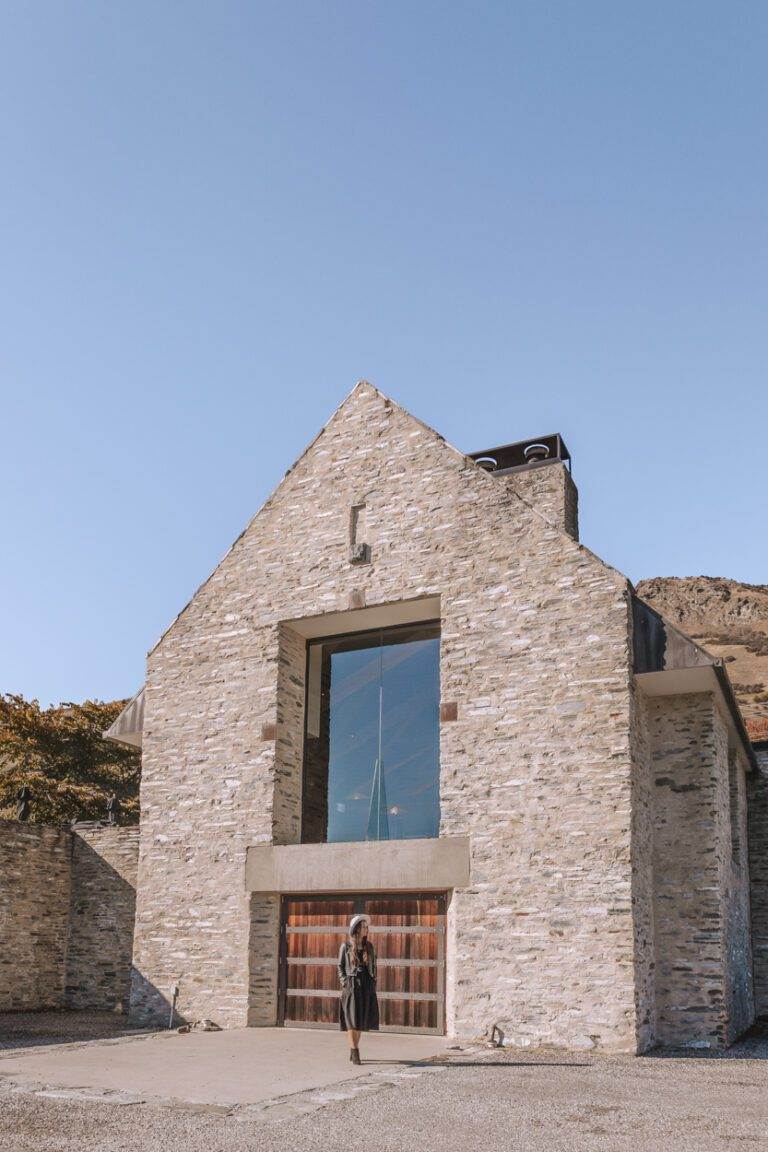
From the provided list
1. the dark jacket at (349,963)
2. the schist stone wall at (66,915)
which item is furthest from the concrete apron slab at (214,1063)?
the schist stone wall at (66,915)

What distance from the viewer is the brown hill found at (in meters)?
58.4

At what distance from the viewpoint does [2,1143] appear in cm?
715

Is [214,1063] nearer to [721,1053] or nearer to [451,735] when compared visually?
[451,735]

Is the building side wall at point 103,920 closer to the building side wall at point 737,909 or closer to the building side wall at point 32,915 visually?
the building side wall at point 32,915

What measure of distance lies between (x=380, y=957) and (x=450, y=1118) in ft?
19.8

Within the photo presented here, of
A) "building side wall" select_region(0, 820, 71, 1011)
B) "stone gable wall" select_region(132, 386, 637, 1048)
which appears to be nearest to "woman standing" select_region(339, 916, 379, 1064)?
"stone gable wall" select_region(132, 386, 637, 1048)

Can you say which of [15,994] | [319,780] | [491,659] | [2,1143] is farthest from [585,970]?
[15,994]

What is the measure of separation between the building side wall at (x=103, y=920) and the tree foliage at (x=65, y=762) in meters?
8.91

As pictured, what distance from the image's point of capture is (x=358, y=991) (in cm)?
1099

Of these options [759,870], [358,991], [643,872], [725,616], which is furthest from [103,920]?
[725,616]

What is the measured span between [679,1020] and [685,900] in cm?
147

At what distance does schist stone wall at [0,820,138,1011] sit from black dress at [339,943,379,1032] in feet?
29.3

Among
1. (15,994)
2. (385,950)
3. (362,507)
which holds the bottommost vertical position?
(15,994)

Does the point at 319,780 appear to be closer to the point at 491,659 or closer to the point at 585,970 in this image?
the point at 491,659
